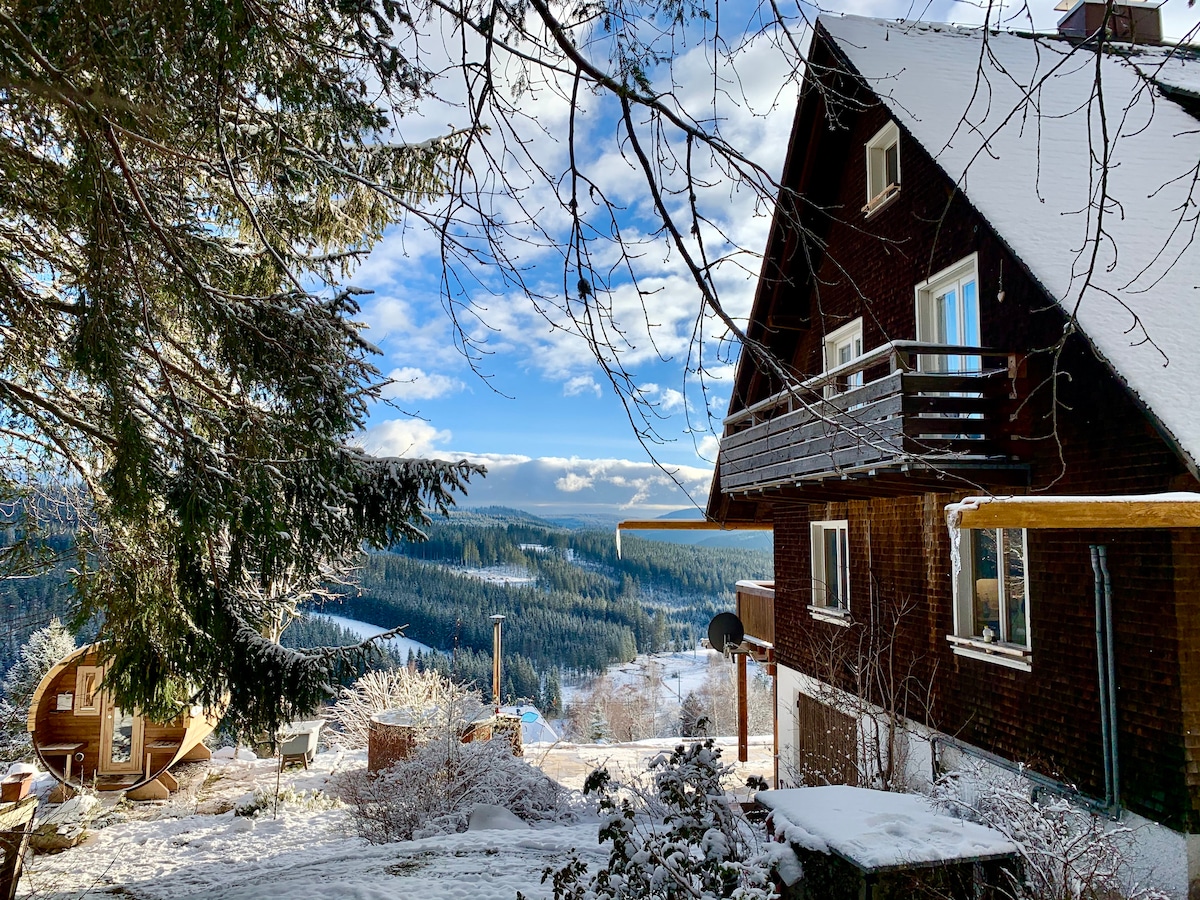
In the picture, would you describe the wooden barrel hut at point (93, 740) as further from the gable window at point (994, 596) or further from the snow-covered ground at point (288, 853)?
the gable window at point (994, 596)

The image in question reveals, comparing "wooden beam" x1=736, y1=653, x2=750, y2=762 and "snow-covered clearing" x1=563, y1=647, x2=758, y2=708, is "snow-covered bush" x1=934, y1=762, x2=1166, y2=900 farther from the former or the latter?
"snow-covered clearing" x1=563, y1=647, x2=758, y2=708

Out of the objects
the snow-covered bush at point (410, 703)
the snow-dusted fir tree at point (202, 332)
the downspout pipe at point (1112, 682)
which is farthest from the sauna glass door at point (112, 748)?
the downspout pipe at point (1112, 682)

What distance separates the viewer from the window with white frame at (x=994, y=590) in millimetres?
7016

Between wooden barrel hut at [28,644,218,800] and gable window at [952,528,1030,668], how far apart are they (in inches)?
537

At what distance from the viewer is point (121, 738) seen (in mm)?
17125

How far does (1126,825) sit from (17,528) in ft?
Answer: 29.3

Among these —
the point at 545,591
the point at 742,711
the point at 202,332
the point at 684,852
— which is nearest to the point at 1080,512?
the point at 684,852

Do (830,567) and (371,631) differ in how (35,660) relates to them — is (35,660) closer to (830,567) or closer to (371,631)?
(830,567)

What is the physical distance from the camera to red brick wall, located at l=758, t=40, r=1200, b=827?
17.8ft

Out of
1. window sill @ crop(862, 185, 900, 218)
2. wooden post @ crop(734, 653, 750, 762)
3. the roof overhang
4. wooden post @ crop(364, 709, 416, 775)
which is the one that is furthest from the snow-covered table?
wooden post @ crop(734, 653, 750, 762)

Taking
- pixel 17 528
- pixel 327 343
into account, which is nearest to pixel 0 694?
pixel 17 528

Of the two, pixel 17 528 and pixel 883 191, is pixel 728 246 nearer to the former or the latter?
pixel 17 528

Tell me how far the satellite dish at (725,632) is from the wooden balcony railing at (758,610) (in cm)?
26

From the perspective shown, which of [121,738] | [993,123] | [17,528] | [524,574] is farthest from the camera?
[524,574]
